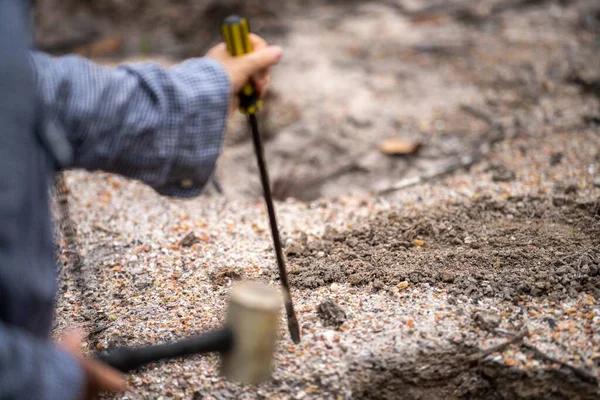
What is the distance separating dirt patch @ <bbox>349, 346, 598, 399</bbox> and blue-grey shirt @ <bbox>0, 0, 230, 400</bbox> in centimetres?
72

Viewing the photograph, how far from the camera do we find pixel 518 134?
3.15m

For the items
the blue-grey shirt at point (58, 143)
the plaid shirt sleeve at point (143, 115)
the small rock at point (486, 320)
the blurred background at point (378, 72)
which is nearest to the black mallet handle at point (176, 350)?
the blue-grey shirt at point (58, 143)

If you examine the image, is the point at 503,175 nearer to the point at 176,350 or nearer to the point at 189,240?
the point at 189,240

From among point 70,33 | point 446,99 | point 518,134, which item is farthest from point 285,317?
point 70,33

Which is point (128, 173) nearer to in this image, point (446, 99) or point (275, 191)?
point (275, 191)

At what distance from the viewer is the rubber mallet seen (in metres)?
1.31

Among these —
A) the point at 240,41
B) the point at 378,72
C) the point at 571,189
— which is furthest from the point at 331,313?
the point at 378,72

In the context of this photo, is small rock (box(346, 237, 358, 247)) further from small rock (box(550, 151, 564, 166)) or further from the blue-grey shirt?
small rock (box(550, 151, 564, 166))

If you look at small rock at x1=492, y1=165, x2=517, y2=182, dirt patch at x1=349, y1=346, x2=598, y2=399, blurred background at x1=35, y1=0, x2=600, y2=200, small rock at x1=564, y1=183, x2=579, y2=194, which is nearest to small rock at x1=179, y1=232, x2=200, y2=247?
blurred background at x1=35, y1=0, x2=600, y2=200

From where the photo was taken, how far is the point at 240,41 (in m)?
1.35

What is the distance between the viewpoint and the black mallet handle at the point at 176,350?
1.38m

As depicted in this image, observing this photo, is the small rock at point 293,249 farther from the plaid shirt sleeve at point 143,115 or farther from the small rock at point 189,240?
the plaid shirt sleeve at point 143,115

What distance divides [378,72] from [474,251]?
202 centimetres

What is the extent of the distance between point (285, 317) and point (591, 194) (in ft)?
4.45
